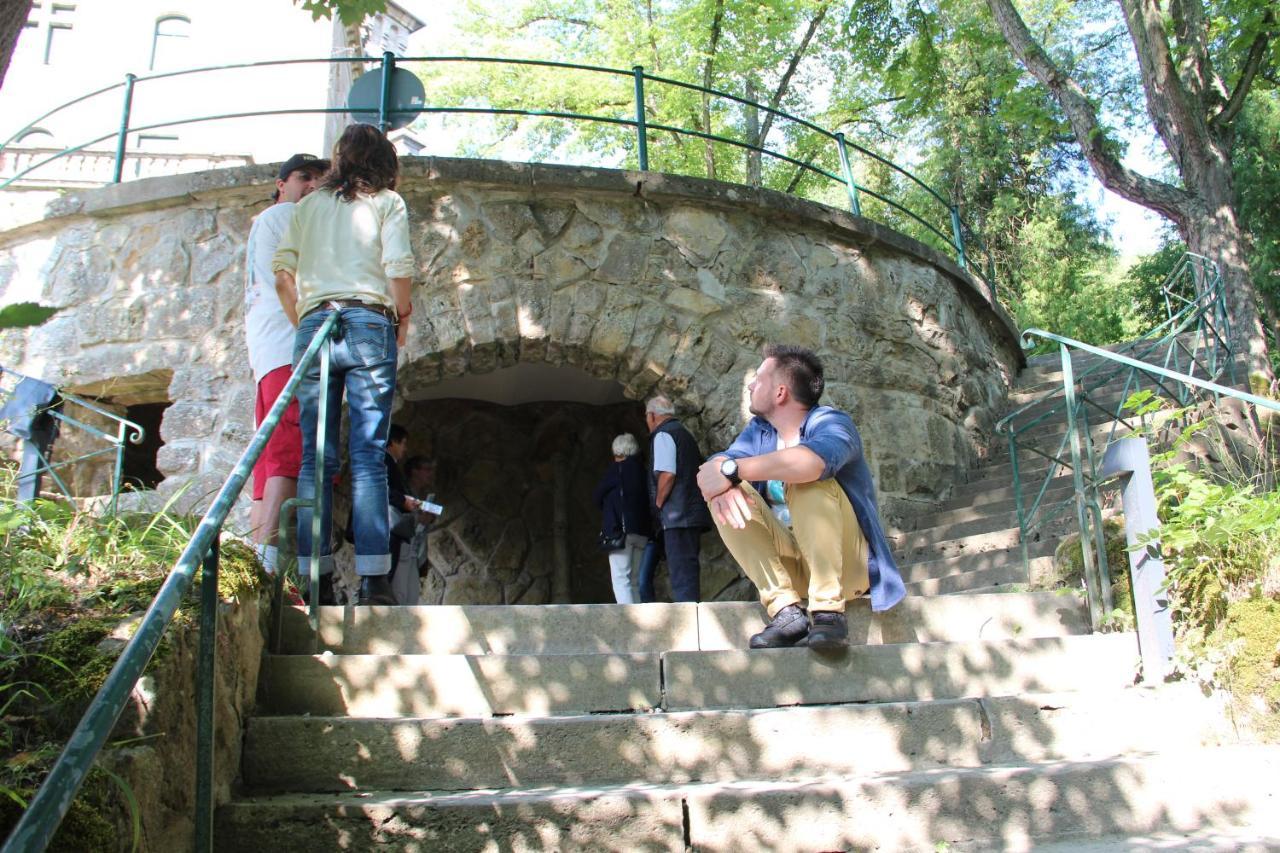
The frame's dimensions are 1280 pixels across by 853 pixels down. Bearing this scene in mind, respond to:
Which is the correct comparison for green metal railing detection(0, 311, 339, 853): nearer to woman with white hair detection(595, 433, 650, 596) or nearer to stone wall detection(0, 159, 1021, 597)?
stone wall detection(0, 159, 1021, 597)

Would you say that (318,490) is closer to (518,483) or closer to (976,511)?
(976,511)

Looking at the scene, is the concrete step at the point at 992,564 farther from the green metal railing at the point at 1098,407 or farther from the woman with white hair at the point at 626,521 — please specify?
the woman with white hair at the point at 626,521

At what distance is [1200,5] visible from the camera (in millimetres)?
8445

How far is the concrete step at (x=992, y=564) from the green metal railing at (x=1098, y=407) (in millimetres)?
81

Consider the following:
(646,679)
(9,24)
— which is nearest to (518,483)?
(646,679)

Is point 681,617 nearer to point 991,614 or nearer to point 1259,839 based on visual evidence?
point 991,614

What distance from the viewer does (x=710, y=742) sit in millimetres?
2949

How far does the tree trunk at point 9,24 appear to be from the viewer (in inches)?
75.5

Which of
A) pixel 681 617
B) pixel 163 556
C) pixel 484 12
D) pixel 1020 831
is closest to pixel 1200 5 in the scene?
pixel 681 617

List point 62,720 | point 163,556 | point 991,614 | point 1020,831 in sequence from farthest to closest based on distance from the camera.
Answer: point 991,614 < point 163,556 < point 1020,831 < point 62,720

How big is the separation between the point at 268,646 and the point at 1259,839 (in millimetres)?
2627

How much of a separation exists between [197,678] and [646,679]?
131cm

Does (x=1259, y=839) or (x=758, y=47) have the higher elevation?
(x=758, y=47)

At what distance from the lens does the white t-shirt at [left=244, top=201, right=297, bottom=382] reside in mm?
4105
